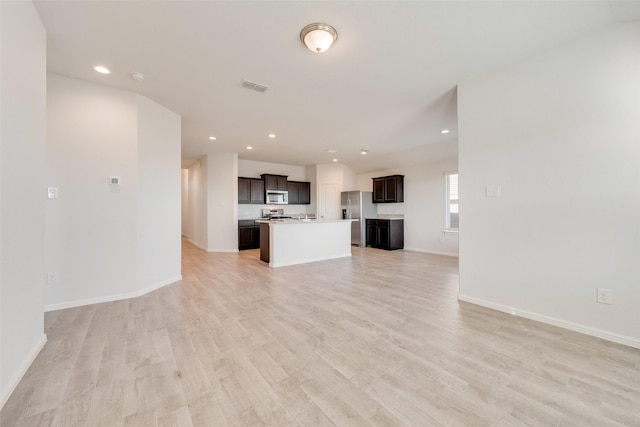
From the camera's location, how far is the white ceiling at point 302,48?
2.00 metres

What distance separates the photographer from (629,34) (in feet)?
7.09

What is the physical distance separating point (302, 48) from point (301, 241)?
3797 mm

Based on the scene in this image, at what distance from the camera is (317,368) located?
181 cm

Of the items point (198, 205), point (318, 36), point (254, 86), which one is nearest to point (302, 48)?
point (318, 36)

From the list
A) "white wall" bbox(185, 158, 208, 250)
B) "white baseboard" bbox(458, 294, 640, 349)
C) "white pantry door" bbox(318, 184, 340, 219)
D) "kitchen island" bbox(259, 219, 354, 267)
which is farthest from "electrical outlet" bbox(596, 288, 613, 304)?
"white wall" bbox(185, 158, 208, 250)

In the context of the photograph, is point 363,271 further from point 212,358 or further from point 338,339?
point 212,358

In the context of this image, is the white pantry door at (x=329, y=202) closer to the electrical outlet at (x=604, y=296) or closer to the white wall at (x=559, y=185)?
the white wall at (x=559, y=185)

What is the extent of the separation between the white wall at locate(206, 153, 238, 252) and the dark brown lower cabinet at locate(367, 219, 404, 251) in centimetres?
417

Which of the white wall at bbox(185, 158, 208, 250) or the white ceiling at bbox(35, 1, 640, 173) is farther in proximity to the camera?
the white wall at bbox(185, 158, 208, 250)

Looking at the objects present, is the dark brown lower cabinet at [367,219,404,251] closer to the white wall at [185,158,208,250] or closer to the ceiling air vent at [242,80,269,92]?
the white wall at [185,158,208,250]

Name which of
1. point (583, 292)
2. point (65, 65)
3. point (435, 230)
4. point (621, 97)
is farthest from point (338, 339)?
point (435, 230)

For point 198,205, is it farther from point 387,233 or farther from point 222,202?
point 387,233

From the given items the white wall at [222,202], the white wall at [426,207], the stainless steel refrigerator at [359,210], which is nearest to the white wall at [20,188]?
the white wall at [222,202]

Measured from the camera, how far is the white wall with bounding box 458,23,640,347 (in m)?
2.17
